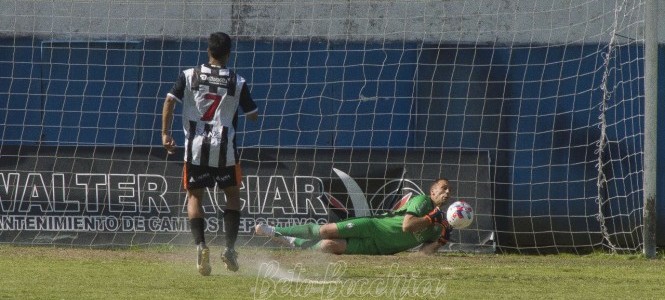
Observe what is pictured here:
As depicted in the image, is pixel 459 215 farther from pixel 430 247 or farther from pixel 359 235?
pixel 359 235

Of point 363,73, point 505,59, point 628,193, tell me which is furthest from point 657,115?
point 363,73

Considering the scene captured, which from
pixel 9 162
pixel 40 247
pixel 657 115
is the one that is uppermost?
pixel 657 115

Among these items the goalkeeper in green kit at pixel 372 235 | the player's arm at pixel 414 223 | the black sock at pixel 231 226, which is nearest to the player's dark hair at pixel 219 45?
the black sock at pixel 231 226

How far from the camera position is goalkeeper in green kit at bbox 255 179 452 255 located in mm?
11773

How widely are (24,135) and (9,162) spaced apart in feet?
1.85

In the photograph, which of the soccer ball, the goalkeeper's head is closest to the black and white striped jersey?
the goalkeeper's head

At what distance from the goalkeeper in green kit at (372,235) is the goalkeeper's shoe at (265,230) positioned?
85 mm

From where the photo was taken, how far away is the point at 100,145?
1266cm

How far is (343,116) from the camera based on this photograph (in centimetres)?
1298

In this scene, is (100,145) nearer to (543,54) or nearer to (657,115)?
(543,54)

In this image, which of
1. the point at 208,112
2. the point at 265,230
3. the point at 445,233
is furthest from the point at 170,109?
the point at 445,233

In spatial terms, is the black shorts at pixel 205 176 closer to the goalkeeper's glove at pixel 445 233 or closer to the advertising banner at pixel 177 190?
the goalkeeper's glove at pixel 445 233

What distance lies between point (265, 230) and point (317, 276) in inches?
97.7

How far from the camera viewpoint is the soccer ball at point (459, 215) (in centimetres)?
1161
